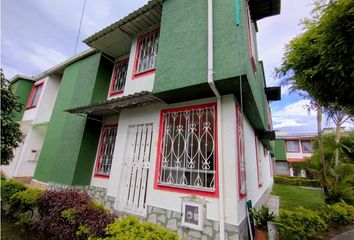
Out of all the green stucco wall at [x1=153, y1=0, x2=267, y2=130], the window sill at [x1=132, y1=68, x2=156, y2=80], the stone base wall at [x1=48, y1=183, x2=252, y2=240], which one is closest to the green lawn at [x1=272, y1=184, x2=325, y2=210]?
the stone base wall at [x1=48, y1=183, x2=252, y2=240]

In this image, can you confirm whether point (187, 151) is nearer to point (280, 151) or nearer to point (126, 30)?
point (126, 30)

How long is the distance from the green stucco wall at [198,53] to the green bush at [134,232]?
342cm

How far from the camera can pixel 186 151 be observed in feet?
16.8

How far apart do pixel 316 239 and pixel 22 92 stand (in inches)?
750

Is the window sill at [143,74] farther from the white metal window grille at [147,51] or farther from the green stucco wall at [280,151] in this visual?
the green stucco wall at [280,151]

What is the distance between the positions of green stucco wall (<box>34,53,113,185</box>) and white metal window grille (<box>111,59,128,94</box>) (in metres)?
0.36

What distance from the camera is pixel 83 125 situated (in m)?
7.99

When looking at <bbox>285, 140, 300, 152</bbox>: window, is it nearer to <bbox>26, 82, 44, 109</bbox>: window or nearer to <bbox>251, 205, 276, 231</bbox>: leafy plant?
<bbox>251, 205, 276, 231</bbox>: leafy plant

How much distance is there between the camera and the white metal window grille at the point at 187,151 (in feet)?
15.7

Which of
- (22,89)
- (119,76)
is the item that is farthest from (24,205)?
(22,89)

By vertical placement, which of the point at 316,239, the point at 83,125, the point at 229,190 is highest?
the point at 83,125

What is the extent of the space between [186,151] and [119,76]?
5.96 metres

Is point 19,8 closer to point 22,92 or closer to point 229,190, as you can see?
point 229,190

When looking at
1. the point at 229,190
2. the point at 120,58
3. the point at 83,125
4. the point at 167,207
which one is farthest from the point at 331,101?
the point at 83,125
